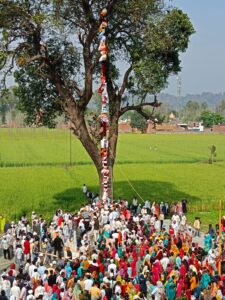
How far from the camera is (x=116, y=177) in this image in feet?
148

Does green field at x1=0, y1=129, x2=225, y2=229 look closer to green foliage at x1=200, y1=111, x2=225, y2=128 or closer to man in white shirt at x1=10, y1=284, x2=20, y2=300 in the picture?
man in white shirt at x1=10, y1=284, x2=20, y2=300

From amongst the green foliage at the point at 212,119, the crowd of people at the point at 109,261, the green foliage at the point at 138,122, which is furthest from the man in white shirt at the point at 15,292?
the green foliage at the point at 212,119

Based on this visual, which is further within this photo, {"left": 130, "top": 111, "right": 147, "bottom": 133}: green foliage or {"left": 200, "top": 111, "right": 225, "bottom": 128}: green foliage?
{"left": 200, "top": 111, "right": 225, "bottom": 128}: green foliage

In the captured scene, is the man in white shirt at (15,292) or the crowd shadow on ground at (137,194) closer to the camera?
the man in white shirt at (15,292)

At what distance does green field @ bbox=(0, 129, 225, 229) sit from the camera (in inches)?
1287

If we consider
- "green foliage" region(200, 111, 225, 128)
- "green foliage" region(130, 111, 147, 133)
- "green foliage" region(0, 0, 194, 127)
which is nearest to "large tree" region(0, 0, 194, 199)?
"green foliage" region(0, 0, 194, 127)

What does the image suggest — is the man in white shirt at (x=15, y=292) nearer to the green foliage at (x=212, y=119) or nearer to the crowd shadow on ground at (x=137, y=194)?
the crowd shadow on ground at (x=137, y=194)

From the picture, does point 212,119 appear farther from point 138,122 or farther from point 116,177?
point 116,177

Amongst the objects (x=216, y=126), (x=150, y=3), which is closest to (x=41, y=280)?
(x=150, y=3)

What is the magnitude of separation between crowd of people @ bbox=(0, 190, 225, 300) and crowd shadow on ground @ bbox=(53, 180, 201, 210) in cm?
924

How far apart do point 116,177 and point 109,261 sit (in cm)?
2915

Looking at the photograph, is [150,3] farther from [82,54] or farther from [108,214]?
[108,214]

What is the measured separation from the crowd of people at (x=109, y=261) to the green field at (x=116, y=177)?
8310 mm

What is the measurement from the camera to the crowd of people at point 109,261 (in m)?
13.9
